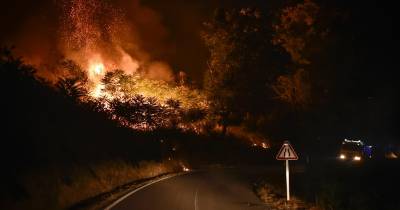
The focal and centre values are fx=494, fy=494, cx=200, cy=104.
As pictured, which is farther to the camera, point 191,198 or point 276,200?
point 276,200

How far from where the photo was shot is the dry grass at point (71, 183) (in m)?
14.4

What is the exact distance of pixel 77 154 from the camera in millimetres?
22656

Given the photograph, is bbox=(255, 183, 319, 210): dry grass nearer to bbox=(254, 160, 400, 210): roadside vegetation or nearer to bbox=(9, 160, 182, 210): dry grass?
bbox=(254, 160, 400, 210): roadside vegetation

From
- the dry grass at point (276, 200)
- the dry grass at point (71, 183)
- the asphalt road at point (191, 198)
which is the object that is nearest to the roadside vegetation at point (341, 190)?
the dry grass at point (276, 200)

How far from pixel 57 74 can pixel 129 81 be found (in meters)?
6.62

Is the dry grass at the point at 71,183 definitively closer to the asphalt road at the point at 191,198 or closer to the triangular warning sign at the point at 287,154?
the asphalt road at the point at 191,198

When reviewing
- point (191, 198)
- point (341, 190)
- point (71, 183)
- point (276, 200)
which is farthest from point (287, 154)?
point (71, 183)

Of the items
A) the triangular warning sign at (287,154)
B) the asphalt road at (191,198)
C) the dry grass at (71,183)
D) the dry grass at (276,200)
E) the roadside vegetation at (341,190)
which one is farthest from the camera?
the roadside vegetation at (341,190)

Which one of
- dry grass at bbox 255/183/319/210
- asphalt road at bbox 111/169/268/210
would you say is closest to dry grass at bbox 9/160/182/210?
asphalt road at bbox 111/169/268/210

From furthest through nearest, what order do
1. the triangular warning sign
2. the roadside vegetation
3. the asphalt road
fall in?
1. the roadside vegetation
2. the triangular warning sign
3. the asphalt road

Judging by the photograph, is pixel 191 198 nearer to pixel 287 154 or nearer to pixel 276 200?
pixel 276 200

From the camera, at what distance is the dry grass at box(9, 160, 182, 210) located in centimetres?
1444

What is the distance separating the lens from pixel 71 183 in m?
17.9

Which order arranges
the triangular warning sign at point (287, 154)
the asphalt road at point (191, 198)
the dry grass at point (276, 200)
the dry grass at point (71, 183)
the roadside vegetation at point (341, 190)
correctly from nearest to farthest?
the dry grass at point (71, 183) < the asphalt road at point (191, 198) < the dry grass at point (276, 200) < the triangular warning sign at point (287, 154) < the roadside vegetation at point (341, 190)
